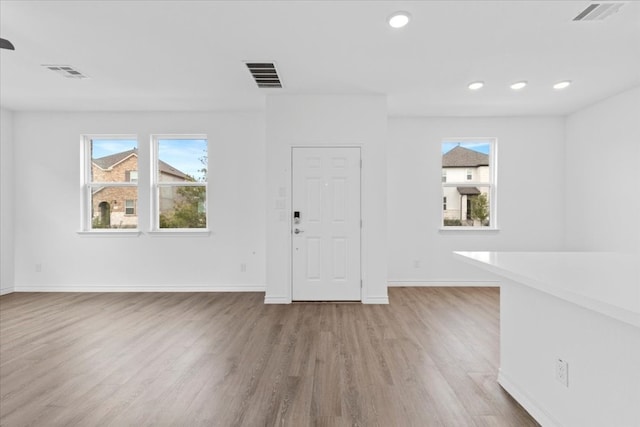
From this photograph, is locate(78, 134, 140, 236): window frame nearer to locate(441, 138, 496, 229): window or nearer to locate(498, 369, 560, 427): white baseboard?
locate(441, 138, 496, 229): window

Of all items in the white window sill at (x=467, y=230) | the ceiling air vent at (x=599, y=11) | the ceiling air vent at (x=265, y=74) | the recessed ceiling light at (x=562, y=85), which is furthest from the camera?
the white window sill at (x=467, y=230)

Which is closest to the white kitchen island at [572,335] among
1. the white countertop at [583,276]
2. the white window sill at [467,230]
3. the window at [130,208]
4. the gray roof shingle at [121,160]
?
the white countertop at [583,276]

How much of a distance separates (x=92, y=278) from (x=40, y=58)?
3.20 m

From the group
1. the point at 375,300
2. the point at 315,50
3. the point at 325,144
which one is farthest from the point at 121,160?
the point at 375,300

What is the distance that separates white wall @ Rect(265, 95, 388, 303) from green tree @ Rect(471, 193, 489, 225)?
80.1 inches

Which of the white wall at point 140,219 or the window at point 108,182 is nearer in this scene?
the white wall at point 140,219

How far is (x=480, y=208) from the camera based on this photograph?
5.50 metres

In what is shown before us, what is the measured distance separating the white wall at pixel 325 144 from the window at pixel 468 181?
5.50ft

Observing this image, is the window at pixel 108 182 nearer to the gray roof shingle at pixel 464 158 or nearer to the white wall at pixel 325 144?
the white wall at pixel 325 144

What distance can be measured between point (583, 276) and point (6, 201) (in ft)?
22.8

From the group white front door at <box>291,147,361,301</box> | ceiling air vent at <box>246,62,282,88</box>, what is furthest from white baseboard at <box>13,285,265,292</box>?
ceiling air vent at <box>246,62,282,88</box>

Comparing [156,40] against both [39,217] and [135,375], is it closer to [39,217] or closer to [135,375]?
[135,375]

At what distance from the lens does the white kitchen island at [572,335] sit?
1295mm

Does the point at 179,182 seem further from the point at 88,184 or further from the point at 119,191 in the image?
the point at 88,184
